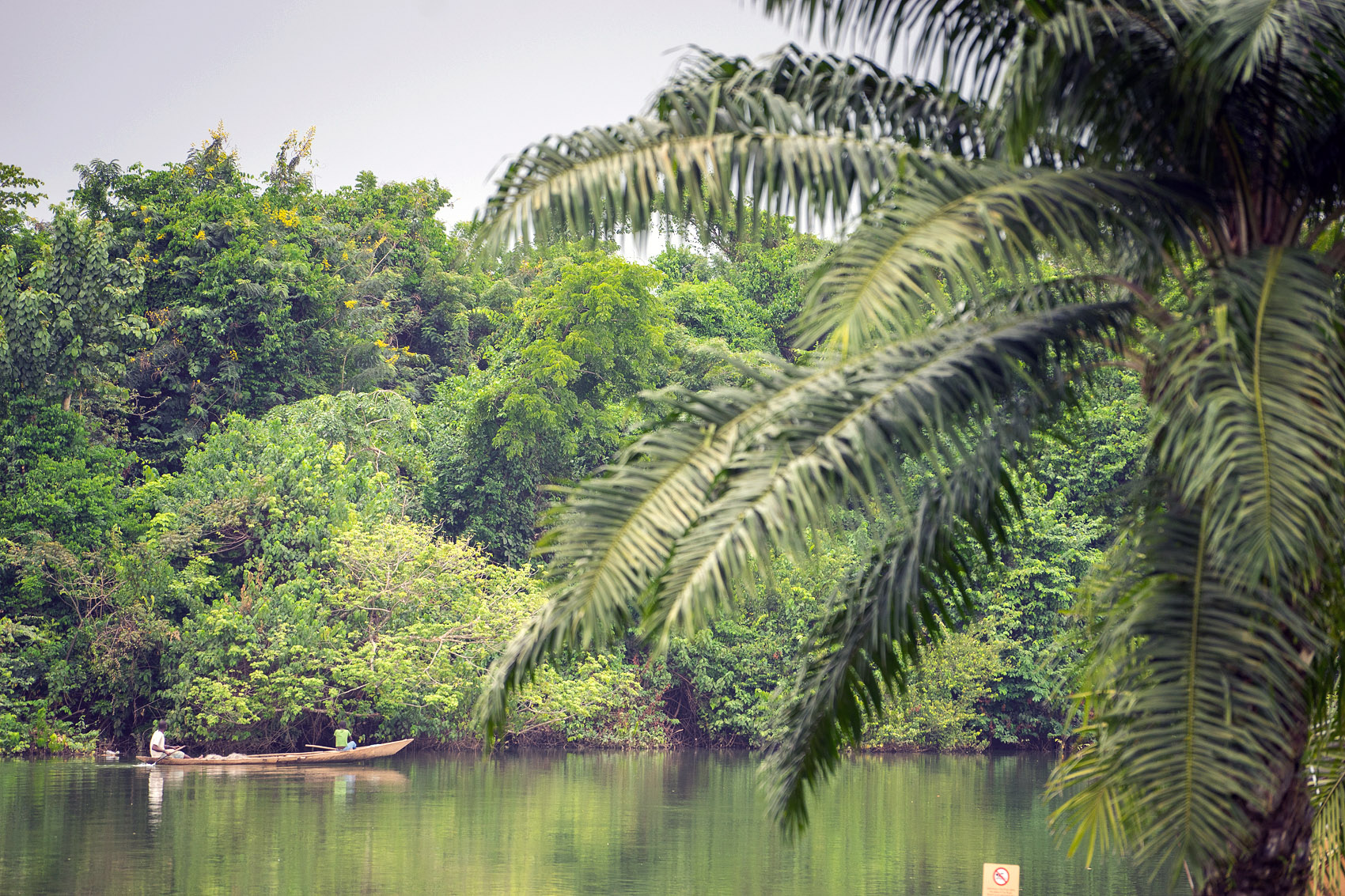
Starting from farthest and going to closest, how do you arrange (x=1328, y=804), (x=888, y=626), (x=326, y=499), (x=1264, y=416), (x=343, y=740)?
1. (x=326, y=499)
2. (x=343, y=740)
3. (x=1328, y=804)
4. (x=888, y=626)
5. (x=1264, y=416)

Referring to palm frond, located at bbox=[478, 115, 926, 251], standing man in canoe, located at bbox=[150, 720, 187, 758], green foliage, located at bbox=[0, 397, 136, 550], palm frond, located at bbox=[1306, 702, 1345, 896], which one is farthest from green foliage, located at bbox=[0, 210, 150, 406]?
palm frond, located at bbox=[1306, 702, 1345, 896]

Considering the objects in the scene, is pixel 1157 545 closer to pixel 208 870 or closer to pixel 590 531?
pixel 590 531

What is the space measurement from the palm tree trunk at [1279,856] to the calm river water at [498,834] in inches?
386

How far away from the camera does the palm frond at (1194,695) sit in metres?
4.34

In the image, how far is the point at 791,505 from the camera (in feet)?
16.4

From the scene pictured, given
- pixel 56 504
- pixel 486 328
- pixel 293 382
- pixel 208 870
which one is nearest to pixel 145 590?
pixel 56 504

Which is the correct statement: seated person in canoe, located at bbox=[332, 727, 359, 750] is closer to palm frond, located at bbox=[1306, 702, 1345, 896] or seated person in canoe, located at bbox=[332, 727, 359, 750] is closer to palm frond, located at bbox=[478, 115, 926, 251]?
palm frond, located at bbox=[1306, 702, 1345, 896]

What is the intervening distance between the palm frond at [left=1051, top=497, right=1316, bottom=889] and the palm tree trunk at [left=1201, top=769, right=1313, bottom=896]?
23 cm

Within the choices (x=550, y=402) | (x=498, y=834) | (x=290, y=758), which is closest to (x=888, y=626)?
(x=498, y=834)

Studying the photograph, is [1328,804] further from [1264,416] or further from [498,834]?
[498,834]

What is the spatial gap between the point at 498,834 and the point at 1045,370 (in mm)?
14562

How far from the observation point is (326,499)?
102 feet

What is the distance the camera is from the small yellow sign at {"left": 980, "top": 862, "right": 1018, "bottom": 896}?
8242 millimetres

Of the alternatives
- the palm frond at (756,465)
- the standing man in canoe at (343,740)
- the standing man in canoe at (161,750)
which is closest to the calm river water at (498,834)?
the standing man in canoe at (161,750)
